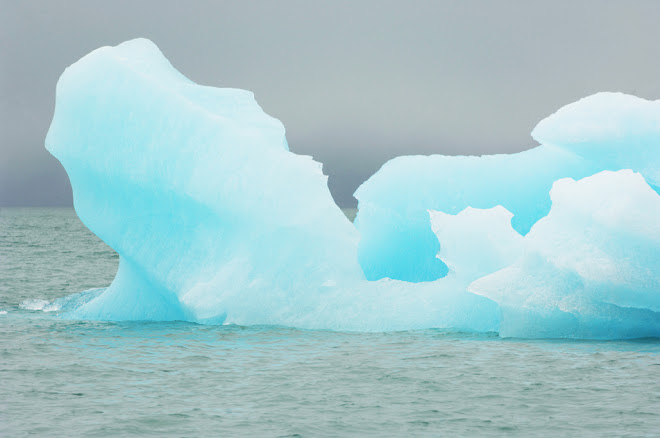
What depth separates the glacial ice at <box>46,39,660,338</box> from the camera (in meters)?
11.9

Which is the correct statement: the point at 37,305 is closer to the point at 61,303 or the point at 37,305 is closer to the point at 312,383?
the point at 61,303

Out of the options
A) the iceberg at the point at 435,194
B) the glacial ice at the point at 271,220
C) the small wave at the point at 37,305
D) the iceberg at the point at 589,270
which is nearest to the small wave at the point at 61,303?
the small wave at the point at 37,305

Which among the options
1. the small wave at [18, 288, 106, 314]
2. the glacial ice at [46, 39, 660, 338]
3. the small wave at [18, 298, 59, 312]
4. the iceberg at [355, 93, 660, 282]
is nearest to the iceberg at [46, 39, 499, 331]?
the glacial ice at [46, 39, 660, 338]

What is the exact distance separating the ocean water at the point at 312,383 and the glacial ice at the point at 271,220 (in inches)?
17.2

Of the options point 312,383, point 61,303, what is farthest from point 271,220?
point 61,303

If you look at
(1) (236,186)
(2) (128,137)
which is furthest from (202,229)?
(2) (128,137)

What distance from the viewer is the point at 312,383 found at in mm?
9953

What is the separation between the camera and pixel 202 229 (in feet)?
44.3

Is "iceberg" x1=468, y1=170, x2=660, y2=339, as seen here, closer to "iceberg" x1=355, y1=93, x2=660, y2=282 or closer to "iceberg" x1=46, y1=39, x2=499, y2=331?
"iceberg" x1=46, y1=39, x2=499, y2=331

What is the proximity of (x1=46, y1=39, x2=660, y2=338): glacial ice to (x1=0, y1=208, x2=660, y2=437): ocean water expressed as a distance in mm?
437

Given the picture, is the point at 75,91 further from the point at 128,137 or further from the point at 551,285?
the point at 551,285

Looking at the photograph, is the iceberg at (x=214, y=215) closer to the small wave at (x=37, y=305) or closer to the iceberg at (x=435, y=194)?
the iceberg at (x=435, y=194)

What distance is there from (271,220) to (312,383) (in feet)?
11.9

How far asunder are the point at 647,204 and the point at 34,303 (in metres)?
10.9
